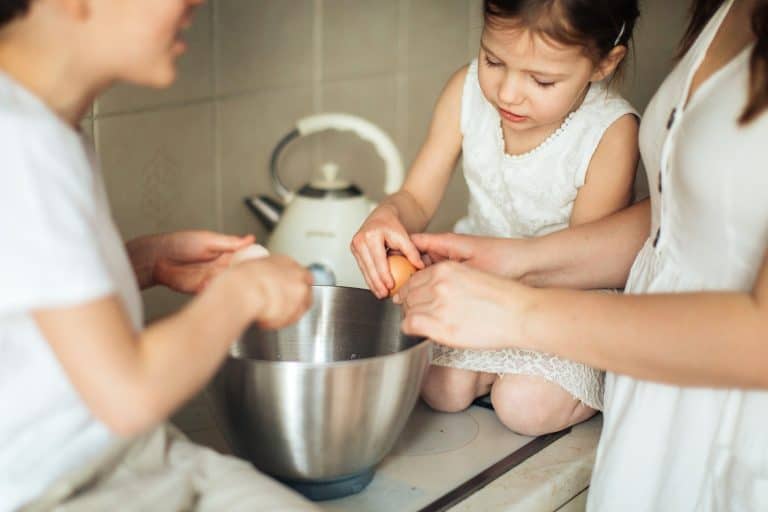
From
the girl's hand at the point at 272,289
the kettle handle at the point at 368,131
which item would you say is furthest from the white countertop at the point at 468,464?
the kettle handle at the point at 368,131

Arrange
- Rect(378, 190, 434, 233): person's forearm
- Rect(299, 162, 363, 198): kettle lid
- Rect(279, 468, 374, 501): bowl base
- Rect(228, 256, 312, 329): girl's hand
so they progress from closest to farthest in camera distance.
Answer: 1. Rect(228, 256, 312, 329): girl's hand
2. Rect(279, 468, 374, 501): bowl base
3. Rect(378, 190, 434, 233): person's forearm
4. Rect(299, 162, 363, 198): kettle lid

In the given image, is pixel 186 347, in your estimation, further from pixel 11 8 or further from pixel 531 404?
pixel 531 404

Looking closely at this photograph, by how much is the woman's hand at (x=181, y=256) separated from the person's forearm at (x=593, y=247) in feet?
1.23

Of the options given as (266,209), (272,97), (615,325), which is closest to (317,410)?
(615,325)

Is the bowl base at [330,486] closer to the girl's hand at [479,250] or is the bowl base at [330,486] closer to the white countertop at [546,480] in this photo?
the white countertop at [546,480]

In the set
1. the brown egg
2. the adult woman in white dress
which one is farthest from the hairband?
the brown egg

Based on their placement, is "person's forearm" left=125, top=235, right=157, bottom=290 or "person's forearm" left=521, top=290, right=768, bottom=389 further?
"person's forearm" left=125, top=235, right=157, bottom=290

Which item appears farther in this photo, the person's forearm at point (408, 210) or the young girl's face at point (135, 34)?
the person's forearm at point (408, 210)

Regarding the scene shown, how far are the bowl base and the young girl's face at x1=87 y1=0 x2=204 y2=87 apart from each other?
1.39 ft

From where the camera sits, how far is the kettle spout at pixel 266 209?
4.87 feet

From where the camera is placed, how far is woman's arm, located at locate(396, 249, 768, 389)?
2.76 ft

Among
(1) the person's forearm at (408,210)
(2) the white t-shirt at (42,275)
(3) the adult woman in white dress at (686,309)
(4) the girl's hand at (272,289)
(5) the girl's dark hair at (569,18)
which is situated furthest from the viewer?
(1) the person's forearm at (408,210)

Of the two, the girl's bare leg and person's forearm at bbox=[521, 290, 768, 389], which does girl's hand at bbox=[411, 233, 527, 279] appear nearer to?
the girl's bare leg

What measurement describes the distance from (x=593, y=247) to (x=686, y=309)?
331 mm
